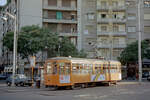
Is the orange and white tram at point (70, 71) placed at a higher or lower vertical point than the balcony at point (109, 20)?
lower

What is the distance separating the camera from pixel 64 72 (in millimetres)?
22062

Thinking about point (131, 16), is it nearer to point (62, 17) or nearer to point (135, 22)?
point (135, 22)

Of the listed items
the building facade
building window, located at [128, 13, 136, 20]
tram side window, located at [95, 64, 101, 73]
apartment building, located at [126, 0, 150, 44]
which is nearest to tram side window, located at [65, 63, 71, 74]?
tram side window, located at [95, 64, 101, 73]

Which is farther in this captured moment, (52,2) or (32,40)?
(52,2)

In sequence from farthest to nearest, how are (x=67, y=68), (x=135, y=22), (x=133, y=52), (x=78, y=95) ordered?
1. (x=135, y=22)
2. (x=133, y=52)
3. (x=67, y=68)
4. (x=78, y=95)

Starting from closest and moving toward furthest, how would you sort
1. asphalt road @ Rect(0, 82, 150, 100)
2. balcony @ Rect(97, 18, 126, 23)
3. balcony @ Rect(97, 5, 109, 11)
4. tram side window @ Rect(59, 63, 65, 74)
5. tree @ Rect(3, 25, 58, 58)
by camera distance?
asphalt road @ Rect(0, 82, 150, 100) < tram side window @ Rect(59, 63, 65, 74) < tree @ Rect(3, 25, 58, 58) < balcony @ Rect(97, 18, 126, 23) < balcony @ Rect(97, 5, 109, 11)

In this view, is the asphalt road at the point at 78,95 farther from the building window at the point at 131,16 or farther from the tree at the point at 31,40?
the building window at the point at 131,16

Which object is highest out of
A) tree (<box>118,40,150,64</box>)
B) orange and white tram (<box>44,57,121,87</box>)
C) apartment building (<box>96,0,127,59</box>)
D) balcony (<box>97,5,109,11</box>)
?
balcony (<box>97,5,109,11</box>)

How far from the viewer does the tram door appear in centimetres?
2188

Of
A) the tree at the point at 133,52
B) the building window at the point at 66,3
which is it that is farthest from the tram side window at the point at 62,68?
the building window at the point at 66,3

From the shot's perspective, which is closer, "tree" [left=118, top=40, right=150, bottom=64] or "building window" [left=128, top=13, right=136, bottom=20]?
"tree" [left=118, top=40, right=150, bottom=64]

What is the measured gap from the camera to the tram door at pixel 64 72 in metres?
21.9

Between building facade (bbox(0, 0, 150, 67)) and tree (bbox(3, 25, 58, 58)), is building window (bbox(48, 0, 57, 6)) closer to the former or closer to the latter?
building facade (bbox(0, 0, 150, 67))

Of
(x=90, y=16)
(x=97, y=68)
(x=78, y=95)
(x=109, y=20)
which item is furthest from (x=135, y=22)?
(x=78, y=95)
